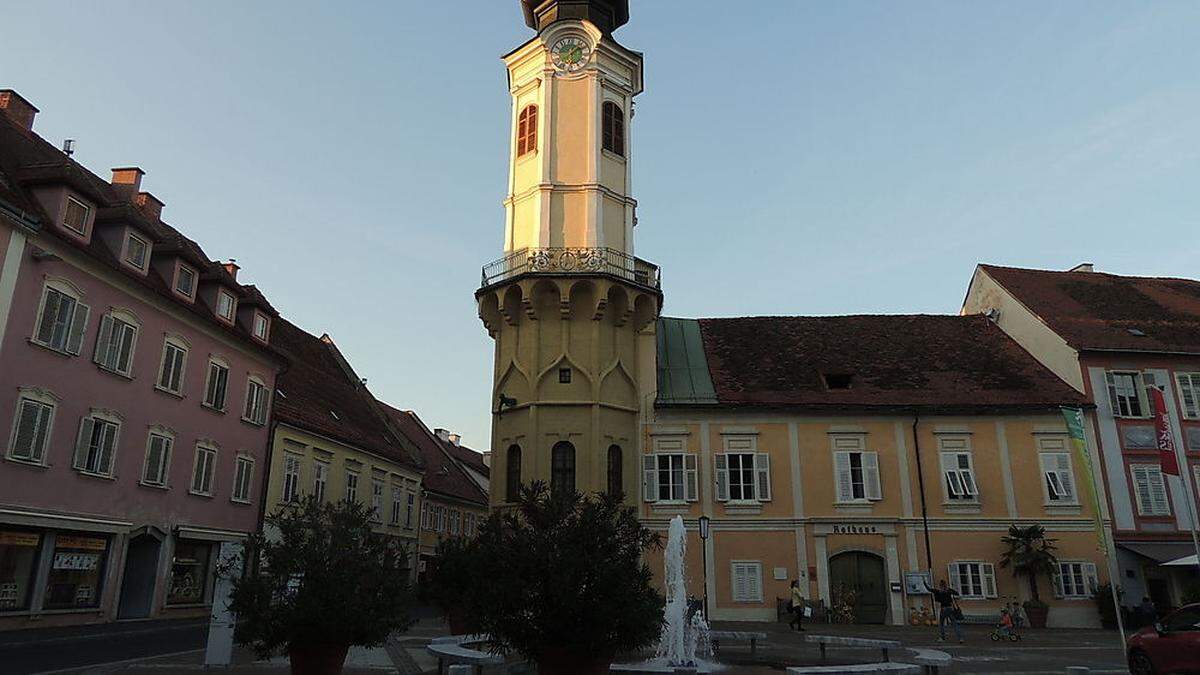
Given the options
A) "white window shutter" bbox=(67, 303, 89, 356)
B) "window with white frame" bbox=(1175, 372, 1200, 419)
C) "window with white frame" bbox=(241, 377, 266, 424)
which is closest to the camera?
"white window shutter" bbox=(67, 303, 89, 356)

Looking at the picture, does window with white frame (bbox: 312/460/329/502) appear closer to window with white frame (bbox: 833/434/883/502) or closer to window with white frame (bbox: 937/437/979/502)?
window with white frame (bbox: 833/434/883/502)

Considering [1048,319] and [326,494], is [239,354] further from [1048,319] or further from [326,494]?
[1048,319]

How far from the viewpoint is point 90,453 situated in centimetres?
2255

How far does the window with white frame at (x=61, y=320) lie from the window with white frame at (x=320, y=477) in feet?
44.4

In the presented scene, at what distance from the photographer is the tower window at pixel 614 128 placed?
32562 mm

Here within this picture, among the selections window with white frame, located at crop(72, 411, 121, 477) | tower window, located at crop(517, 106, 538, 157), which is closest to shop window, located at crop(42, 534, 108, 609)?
window with white frame, located at crop(72, 411, 121, 477)

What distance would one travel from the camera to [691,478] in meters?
29.6

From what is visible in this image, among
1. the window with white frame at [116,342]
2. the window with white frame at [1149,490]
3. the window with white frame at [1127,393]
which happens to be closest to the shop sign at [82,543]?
the window with white frame at [116,342]

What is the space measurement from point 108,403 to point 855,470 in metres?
24.8

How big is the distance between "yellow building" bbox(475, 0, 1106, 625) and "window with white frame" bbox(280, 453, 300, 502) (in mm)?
8983

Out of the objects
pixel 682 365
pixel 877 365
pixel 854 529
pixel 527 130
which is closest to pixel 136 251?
pixel 527 130

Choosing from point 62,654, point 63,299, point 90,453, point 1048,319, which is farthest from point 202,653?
point 1048,319

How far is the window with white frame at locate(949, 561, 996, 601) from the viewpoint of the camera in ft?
92.0

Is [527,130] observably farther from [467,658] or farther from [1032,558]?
[1032,558]
